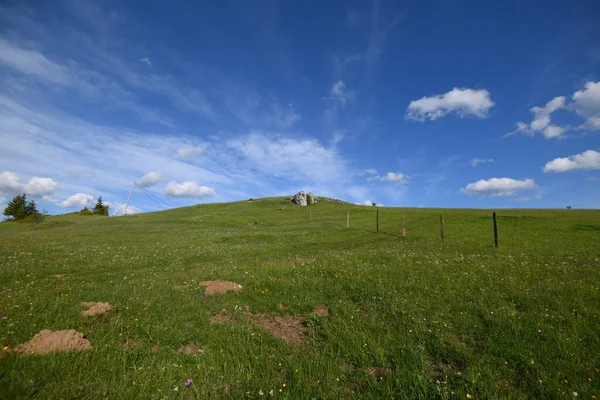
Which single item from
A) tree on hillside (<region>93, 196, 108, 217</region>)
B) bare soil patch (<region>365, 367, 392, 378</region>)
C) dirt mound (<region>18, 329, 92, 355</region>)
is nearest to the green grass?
bare soil patch (<region>365, 367, 392, 378</region>)

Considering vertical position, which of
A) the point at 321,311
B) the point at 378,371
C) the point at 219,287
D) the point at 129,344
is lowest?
the point at 378,371

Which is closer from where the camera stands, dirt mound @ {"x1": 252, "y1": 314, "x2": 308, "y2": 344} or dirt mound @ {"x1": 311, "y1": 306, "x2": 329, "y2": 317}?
dirt mound @ {"x1": 252, "y1": 314, "x2": 308, "y2": 344}

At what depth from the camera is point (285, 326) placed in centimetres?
970

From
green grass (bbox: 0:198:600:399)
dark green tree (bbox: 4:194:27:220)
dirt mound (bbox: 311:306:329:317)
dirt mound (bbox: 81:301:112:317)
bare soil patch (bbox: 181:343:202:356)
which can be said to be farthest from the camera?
dark green tree (bbox: 4:194:27:220)

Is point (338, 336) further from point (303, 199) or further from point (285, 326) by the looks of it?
point (303, 199)

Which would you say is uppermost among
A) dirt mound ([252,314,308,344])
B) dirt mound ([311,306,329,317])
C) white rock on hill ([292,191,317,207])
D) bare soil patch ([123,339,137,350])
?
white rock on hill ([292,191,317,207])

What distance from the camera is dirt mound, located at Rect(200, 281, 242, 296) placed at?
12.6 m

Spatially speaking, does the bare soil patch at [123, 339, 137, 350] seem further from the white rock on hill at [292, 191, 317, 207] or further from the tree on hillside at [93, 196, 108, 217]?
the tree on hillside at [93, 196, 108, 217]

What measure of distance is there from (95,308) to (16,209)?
405 ft

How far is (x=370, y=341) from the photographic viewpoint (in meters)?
8.07

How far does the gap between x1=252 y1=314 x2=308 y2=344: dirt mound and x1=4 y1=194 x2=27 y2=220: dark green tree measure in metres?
123

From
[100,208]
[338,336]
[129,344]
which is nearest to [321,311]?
[338,336]

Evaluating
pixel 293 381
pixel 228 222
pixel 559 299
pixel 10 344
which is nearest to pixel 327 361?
pixel 293 381

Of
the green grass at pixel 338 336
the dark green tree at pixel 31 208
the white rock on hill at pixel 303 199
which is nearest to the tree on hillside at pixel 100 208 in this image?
the dark green tree at pixel 31 208
